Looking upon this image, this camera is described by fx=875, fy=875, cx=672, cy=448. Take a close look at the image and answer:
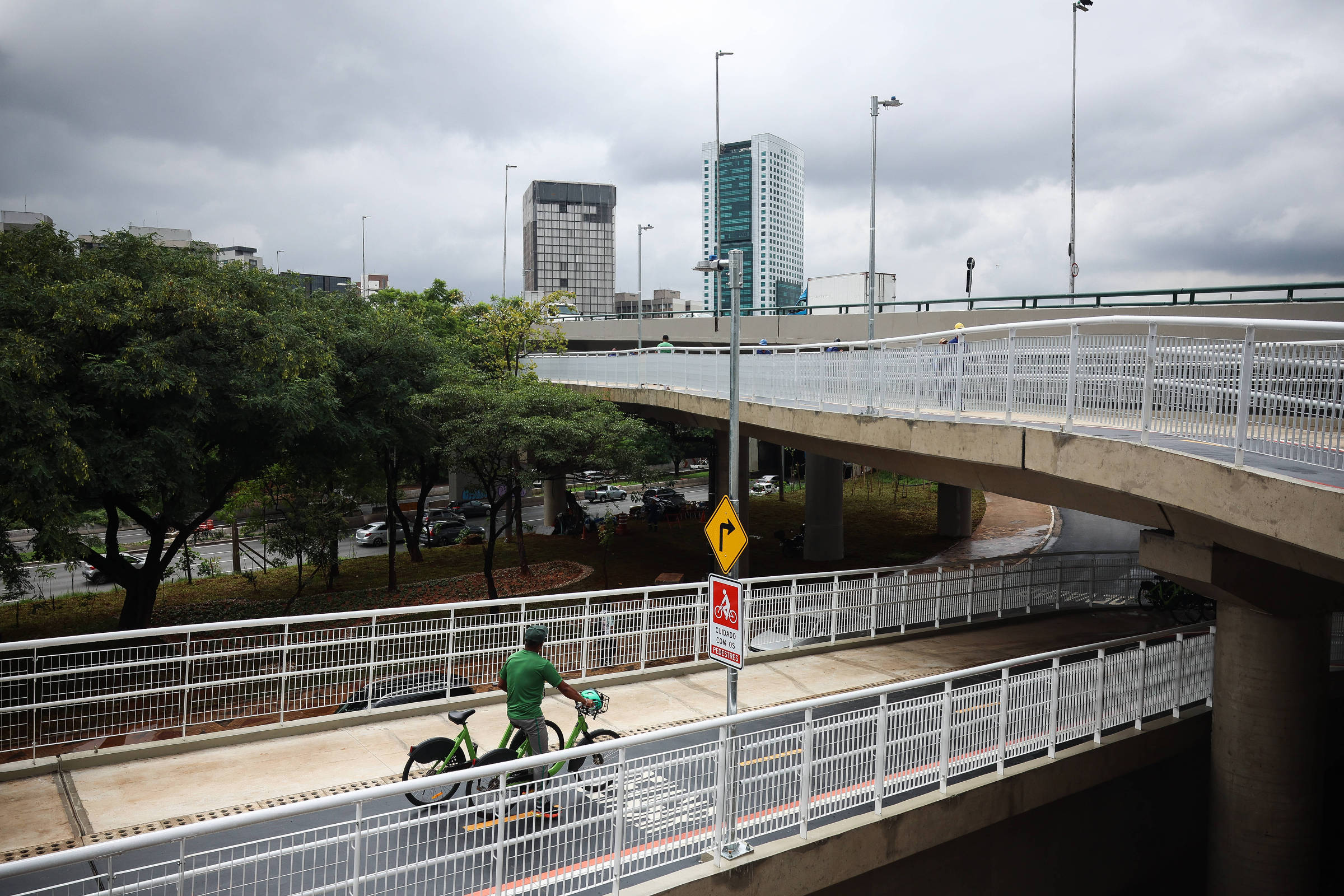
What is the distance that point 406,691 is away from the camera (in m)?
11.4

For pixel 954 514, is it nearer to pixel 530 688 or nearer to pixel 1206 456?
pixel 1206 456

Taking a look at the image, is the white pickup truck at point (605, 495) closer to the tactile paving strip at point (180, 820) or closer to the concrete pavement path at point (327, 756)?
the concrete pavement path at point (327, 756)

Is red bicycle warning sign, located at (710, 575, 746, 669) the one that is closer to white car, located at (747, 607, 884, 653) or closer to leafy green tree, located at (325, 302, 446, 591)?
white car, located at (747, 607, 884, 653)

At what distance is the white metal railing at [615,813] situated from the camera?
565 centimetres

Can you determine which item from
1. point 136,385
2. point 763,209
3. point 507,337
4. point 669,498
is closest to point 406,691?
point 136,385

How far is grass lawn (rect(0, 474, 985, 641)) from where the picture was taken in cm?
2541

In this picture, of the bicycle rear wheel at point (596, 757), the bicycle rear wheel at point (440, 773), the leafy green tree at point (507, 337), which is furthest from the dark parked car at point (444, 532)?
the bicycle rear wheel at point (440, 773)

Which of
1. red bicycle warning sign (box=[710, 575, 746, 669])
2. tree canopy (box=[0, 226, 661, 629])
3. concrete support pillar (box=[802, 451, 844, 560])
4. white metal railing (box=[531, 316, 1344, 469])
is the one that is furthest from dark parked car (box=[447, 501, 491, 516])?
red bicycle warning sign (box=[710, 575, 746, 669])

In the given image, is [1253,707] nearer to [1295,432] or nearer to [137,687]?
[1295,432]

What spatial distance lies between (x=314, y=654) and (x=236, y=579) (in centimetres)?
Answer: 2401

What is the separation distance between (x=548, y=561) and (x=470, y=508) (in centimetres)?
2152

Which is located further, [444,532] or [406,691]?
[444,532]

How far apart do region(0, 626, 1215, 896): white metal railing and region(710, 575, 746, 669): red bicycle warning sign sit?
0.94 m

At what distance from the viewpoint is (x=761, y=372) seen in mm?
19359
